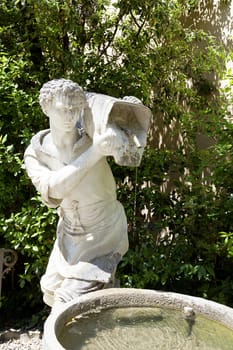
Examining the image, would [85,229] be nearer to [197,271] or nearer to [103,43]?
[197,271]

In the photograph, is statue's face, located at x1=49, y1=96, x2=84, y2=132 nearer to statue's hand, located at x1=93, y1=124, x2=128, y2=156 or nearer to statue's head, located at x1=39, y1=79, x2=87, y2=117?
statue's head, located at x1=39, y1=79, x2=87, y2=117

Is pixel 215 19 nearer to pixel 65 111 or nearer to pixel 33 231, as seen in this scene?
pixel 33 231

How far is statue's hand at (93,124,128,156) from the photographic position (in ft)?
6.24

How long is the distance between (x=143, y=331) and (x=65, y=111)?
93 centimetres

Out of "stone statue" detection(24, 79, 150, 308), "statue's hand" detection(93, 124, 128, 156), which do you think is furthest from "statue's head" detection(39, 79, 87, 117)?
"statue's hand" detection(93, 124, 128, 156)

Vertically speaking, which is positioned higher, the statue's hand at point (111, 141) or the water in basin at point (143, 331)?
the statue's hand at point (111, 141)

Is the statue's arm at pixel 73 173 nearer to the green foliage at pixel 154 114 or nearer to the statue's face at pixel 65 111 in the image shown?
the statue's face at pixel 65 111

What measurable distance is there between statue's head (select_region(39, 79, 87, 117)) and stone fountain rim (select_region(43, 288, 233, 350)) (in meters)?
0.79

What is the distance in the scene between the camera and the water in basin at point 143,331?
177cm

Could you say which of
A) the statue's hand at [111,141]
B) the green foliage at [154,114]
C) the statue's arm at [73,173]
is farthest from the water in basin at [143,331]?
the green foliage at [154,114]

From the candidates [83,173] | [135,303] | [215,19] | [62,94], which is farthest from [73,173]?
[215,19]

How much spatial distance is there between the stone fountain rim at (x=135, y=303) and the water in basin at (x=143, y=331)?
2cm

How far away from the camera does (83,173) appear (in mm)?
2012

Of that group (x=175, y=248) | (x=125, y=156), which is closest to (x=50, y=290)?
(x=125, y=156)
